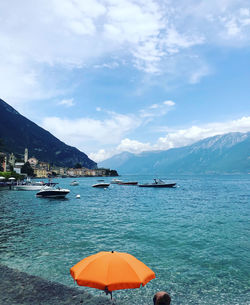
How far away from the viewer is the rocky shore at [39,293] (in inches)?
364

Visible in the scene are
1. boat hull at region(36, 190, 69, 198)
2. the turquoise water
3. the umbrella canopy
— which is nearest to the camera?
the umbrella canopy

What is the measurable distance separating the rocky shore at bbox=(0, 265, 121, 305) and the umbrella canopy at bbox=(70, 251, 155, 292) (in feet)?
A: 11.6

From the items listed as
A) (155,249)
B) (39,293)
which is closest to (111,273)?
(39,293)

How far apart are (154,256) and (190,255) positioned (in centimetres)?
248

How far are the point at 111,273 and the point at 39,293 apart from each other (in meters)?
5.41

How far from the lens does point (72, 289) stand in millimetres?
10336

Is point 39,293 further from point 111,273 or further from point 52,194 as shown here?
point 52,194

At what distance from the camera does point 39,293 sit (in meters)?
9.88

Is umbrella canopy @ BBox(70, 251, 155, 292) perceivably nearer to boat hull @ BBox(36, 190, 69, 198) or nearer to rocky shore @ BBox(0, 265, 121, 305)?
rocky shore @ BBox(0, 265, 121, 305)

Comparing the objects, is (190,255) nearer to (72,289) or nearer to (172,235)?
(172,235)

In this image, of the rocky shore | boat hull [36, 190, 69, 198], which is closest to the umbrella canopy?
the rocky shore

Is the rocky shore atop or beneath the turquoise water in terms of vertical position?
atop

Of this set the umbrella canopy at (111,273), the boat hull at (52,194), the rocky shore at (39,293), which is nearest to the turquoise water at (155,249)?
the rocky shore at (39,293)

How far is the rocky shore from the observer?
30.3 feet
